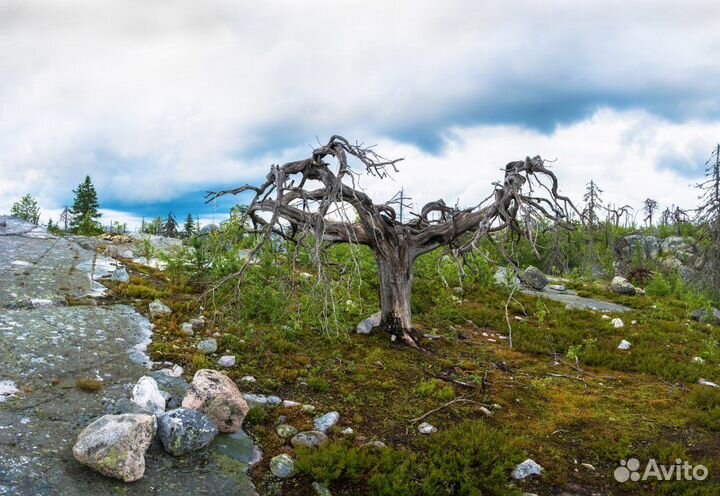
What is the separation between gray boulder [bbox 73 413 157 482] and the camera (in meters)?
4.36

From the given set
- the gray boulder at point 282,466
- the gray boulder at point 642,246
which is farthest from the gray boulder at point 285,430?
the gray boulder at point 642,246

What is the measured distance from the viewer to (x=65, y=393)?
570 cm

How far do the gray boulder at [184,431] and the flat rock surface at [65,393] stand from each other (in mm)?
99

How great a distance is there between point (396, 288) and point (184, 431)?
6171mm

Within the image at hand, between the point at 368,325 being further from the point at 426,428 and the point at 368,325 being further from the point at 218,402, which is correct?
the point at 218,402

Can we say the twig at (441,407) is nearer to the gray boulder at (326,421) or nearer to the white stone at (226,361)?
the gray boulder at (326,421)

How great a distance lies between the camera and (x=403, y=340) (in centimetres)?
1023

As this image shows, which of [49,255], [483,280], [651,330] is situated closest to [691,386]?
[651,330]

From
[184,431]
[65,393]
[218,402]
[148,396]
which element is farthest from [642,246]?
[65,393]

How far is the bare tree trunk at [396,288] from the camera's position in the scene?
1048 cm

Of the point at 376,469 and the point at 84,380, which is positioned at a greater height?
the point at 84,380

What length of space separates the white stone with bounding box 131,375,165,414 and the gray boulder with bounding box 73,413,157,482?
1035 mm

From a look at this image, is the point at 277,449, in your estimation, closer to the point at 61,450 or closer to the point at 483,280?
the point at 61,450

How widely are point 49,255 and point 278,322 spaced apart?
8699mm
